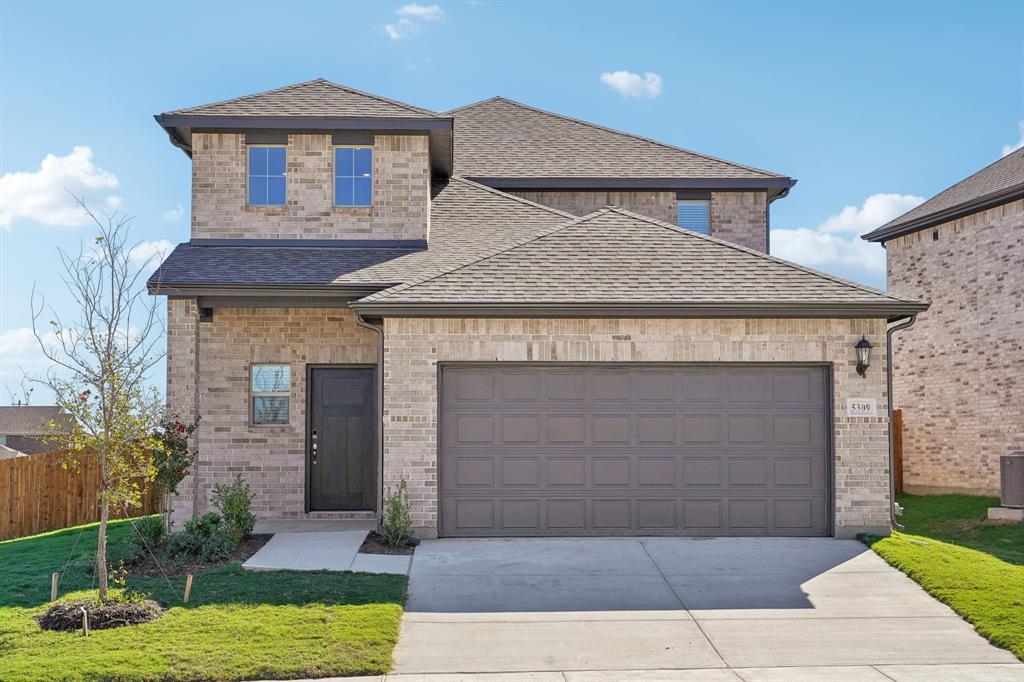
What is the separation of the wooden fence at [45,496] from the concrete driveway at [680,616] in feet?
28.3

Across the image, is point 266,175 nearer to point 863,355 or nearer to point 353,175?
point 353,175

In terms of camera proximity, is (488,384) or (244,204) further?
(244,204)

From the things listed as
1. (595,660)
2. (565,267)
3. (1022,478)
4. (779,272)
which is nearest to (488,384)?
(565,267)

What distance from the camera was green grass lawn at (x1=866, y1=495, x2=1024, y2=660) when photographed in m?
9.01

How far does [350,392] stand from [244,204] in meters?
3.57

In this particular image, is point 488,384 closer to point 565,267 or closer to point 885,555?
point 565,267

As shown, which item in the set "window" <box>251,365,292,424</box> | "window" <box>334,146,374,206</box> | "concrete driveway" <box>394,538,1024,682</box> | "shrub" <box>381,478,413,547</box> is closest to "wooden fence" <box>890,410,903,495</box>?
"concrete driveway" <box>394,538,1024,682</box>

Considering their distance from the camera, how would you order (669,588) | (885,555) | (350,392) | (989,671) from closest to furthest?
(989,671) → (669,588) → (885,555) → (350,392)

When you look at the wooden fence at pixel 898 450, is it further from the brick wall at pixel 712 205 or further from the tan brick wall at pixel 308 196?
the tan brick wall at pixel 308 196

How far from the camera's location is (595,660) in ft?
26.0

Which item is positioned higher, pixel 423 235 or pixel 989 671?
pixel 423 235

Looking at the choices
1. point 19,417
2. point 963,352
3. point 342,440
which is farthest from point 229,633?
point 19,417

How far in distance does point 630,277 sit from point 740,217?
7255 millimetres

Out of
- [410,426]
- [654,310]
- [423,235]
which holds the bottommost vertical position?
[410,426]
